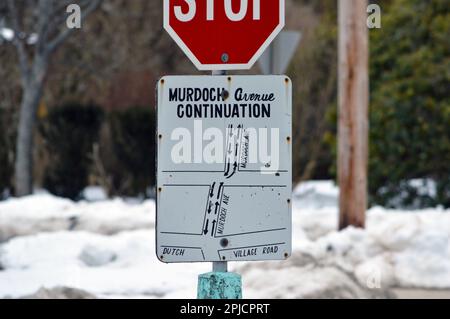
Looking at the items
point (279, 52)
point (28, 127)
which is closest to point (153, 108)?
point (28, 127)

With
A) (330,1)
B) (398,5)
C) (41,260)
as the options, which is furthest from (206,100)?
(330,1)

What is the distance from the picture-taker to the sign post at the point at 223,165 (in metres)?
4.23

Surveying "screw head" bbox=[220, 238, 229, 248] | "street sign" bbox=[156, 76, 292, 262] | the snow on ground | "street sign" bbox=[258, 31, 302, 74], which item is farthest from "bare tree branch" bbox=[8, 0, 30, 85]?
"screw head" bbox=[220, 238, 229, 248]

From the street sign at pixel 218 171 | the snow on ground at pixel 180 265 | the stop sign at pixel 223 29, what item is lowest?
the snow on ground at pixel 180 265

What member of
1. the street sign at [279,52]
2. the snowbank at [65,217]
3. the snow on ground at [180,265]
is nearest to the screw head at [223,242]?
the snow on ground at [180,265]

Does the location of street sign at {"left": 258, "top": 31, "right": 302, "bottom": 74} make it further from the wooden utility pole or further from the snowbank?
the snowbank

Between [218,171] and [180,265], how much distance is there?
21.0 ft

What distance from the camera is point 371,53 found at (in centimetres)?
1852

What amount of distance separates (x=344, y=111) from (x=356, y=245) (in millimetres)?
1827

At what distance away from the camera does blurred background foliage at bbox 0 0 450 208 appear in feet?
56.1

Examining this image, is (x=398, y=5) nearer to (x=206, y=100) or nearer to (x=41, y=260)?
(x=41, y=260)

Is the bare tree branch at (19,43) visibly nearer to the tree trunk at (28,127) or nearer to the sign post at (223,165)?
the tree trunk at (28,127)

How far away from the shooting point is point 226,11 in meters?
4.30
